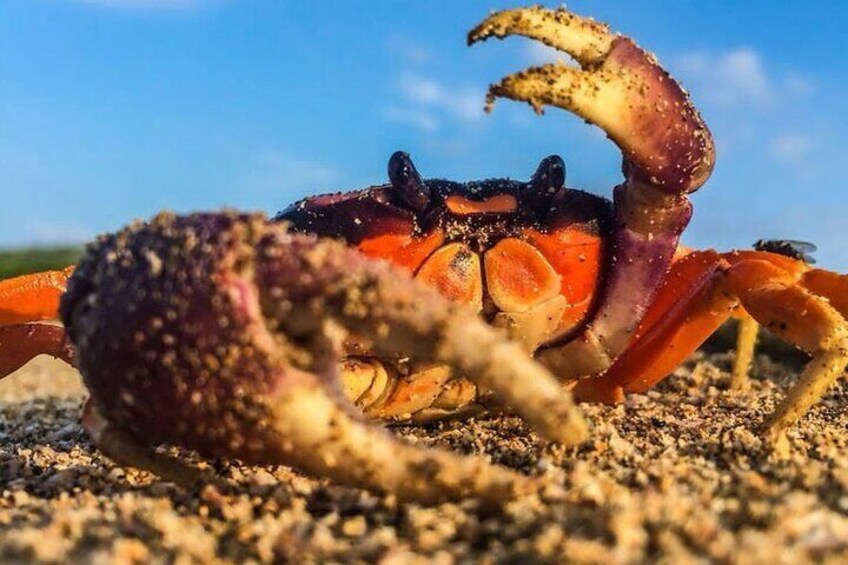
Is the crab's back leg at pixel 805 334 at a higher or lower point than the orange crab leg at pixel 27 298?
higher

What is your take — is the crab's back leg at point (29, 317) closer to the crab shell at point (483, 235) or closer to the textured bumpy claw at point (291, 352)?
the crab shell at point (483, 235)

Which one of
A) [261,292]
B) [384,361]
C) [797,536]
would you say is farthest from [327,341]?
[384,361]

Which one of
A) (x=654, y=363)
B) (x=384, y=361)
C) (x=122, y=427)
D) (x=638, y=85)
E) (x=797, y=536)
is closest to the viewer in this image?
(x=797, y=536)

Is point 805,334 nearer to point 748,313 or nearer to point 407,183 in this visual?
point 748,313

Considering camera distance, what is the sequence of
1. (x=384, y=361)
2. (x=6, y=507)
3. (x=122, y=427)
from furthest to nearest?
(x=384, y=361) → (x=6, y=507) → (x=122, y=427)

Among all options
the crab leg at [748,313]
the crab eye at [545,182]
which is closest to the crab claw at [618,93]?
the crab eye at [545,182]

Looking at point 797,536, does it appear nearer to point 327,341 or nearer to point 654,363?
point 327,341

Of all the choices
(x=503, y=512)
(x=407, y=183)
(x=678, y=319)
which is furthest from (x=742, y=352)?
(x=503, y=512)
